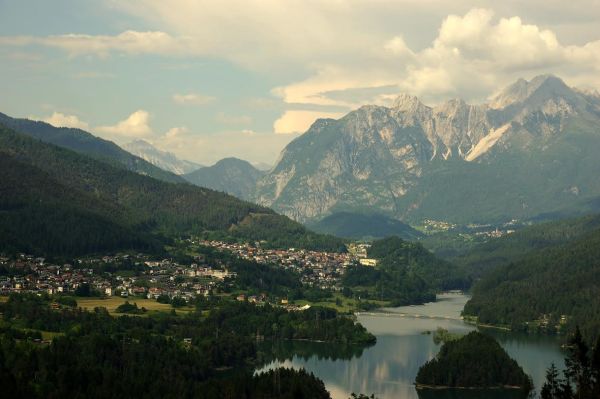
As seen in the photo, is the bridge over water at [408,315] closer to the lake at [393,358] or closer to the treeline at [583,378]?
the lake at [393,358]

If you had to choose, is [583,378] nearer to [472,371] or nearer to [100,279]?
[472,371]

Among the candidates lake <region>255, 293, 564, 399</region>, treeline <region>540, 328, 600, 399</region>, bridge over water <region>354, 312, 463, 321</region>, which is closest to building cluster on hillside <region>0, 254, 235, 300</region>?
bridge over water <region>354, 312, 463, 321</region>

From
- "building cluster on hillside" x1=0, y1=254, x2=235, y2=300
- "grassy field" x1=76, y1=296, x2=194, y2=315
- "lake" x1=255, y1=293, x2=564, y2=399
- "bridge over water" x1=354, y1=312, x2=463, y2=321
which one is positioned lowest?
"lake" x1=255, y1=293, x2=564, y2=399

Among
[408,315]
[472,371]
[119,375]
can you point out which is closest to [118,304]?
[119,375]

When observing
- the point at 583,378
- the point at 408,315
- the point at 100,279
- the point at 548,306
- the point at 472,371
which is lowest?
the point at 472,371

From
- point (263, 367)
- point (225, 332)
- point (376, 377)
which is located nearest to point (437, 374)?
point (376, 377)

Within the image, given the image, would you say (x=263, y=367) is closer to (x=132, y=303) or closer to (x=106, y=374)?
(x=106, y=374)

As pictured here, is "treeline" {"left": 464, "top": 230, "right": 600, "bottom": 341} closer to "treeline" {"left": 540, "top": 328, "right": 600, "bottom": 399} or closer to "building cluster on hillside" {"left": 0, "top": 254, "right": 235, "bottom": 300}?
"building cluster on hillside" {"left": 0, "top": 254, "right": 235, "bottom": 300}
